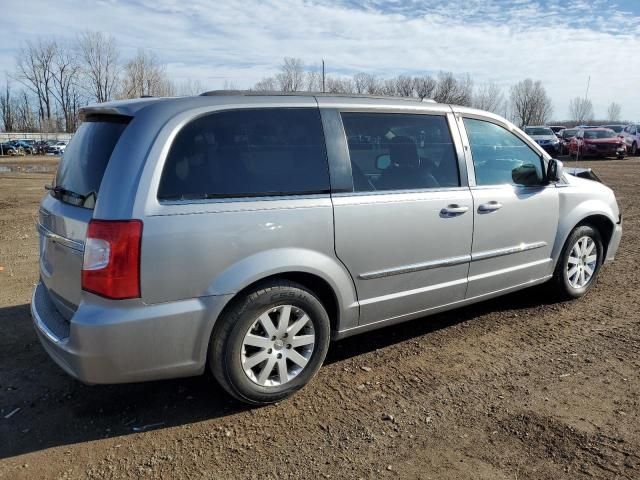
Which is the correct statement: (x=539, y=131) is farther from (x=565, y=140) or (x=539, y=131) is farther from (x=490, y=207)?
(x=490, y=207)

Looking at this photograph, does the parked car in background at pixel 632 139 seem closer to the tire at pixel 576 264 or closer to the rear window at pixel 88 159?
the tire at pixel 576 264

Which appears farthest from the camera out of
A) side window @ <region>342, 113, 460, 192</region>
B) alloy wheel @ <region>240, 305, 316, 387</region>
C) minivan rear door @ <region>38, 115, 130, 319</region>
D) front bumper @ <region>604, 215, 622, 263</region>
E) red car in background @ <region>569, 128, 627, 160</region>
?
red car in background @ <region>569, 128, 627, 160</region>

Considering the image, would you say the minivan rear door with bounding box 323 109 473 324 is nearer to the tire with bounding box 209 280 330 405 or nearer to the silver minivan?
the silver minivan

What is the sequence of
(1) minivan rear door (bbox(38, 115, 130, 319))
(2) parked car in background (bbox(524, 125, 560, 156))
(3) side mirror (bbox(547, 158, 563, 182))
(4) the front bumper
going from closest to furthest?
1. (1) minivan rear door (bbox(38, 115, 130, 319))
2. (3) side mirror (bbox(547, 158, 563, 182))
3. (4) the front bumper
4. (2) parked car in background (bbox(524, 125, 560, 156))

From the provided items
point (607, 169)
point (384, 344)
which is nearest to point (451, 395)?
point (384, 344)

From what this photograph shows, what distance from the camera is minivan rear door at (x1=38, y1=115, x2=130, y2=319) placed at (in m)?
2.80

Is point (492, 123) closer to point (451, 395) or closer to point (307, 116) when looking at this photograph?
point (307, 116)

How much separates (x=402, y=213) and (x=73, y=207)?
2.02 meters

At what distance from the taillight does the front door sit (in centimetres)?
246

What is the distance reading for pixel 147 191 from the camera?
2672mm

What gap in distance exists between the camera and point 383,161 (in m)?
3.61

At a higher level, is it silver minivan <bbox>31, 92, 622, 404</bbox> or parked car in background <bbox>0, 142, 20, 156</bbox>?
silver minivan <bbox>31, 92, 622, 404</bbox>

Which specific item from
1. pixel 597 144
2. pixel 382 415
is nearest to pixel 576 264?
pixel 382 415

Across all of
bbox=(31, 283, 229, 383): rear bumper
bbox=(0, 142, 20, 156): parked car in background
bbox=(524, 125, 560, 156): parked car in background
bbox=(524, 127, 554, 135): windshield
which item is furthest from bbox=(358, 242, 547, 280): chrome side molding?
bbox=(0, 142, 20, 156): parked car in background
